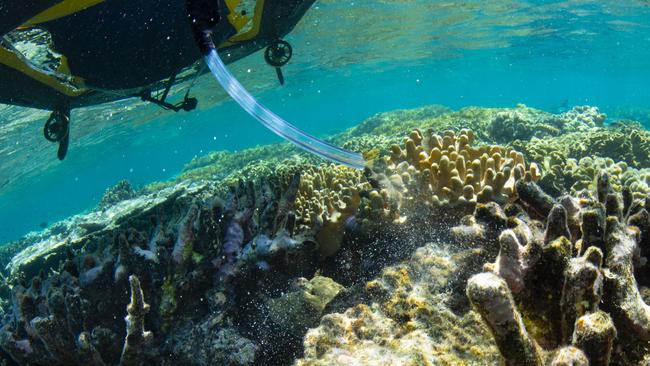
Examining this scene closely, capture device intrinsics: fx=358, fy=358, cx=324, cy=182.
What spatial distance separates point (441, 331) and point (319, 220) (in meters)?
1.79

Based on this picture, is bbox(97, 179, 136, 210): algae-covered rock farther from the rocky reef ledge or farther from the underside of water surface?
the rocky reef ledge

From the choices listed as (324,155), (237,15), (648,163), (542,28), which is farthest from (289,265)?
(542,28)

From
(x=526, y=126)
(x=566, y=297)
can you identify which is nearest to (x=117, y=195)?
(x=526, y=126)

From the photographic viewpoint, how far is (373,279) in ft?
9.25

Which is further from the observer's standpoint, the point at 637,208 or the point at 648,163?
the point at 648,163

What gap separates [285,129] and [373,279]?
1.35 m

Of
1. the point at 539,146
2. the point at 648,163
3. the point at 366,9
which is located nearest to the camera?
the point at 539,146

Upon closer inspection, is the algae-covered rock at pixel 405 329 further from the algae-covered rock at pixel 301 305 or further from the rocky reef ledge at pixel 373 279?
the algae-covered rock at pixel 301 305

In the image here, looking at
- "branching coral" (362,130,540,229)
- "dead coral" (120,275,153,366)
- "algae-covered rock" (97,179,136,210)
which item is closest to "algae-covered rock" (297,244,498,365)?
"branching coral" (362,130,540,229)

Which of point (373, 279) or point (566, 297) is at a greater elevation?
point (566, 297)

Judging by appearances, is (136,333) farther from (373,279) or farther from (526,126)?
(526,126)

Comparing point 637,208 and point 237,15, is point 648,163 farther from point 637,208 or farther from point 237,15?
point 237,15

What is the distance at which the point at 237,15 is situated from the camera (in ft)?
19.6

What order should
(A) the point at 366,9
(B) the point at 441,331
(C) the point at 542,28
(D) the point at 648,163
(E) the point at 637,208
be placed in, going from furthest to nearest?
(C) the point at 542,28 → (A) the point at 366,9 → (D) the point at 648,163 → (E) the point at 637,208 → (B) the point at 441,331
